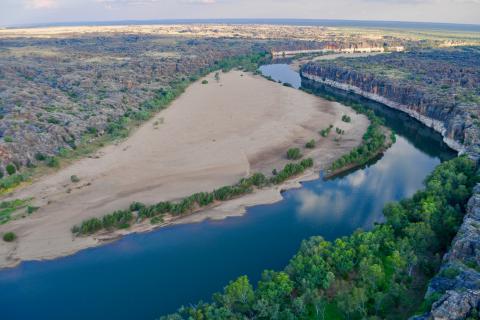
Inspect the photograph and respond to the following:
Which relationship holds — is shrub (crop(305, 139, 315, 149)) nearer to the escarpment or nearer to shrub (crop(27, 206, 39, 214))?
the escarpment

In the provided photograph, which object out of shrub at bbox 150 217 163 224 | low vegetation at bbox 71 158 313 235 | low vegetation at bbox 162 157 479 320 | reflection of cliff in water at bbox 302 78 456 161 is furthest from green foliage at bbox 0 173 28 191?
reflection of cliff in water at bbox 302 78 456 161

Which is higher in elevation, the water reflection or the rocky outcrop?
the rocky outcrop

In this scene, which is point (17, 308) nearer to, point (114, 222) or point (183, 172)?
point (114, 222)

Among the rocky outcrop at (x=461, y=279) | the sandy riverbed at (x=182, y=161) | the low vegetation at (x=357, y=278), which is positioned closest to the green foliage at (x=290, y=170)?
the sandy riverbed at (x=182, y=161)

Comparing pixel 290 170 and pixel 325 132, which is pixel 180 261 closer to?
pixel 290 170

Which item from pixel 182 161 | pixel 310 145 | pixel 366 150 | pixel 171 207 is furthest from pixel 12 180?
pixel 366 150

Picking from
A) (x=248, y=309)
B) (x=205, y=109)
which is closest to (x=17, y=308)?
(x=248, y=309)
